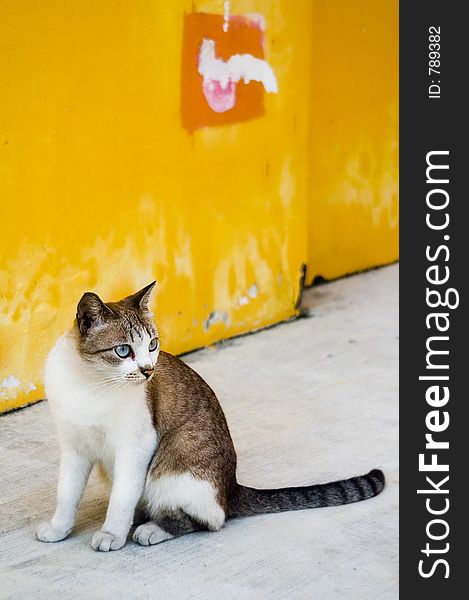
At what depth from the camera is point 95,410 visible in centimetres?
317

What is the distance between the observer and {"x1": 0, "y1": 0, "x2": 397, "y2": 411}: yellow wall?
444cm

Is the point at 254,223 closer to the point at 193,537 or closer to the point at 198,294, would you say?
the point at 198,294

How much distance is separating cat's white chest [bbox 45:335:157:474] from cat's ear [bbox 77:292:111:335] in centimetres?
9

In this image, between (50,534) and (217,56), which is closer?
(50,534)

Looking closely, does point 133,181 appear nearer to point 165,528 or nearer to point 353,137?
point 165,528

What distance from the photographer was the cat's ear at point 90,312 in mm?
3150

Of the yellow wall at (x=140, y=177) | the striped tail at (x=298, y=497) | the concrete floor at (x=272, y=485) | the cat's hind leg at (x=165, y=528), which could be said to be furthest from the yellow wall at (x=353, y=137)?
the cat's hind leg at (x=165, y=528)

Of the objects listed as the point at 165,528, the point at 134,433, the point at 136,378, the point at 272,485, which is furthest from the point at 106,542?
the point at 272,485

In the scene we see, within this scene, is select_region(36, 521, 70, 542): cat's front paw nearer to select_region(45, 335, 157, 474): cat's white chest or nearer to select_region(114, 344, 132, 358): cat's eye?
select_region(45, 335, 157, 474): cat's white chest

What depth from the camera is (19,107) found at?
4359 mm

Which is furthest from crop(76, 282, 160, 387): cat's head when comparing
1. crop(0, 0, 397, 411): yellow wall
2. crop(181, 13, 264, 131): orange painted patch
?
crop(181, 13, 264, 131): orange painted patch

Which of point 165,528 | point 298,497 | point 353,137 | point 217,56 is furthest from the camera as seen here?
point 353,137

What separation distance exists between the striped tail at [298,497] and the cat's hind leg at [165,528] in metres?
0.18

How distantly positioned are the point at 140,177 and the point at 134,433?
6.79ft
